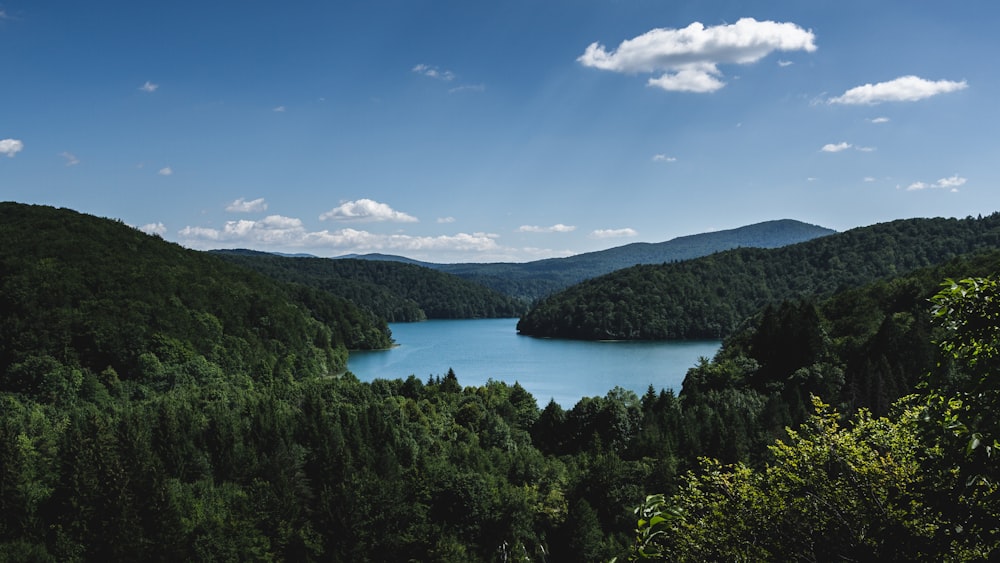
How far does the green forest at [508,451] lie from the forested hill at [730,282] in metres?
58.7

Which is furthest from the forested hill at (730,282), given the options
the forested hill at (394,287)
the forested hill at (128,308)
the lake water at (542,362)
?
the forested hill at (394,287)

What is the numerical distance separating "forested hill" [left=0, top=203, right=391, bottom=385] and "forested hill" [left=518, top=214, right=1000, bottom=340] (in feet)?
140

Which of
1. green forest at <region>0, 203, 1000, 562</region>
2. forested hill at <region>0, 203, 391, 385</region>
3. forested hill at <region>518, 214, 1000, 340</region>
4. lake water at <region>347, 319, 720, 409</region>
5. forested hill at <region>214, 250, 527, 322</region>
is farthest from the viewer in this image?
forested hill at <region>214, 250, 527, 322</region>

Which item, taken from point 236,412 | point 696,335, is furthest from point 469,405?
point 696,335

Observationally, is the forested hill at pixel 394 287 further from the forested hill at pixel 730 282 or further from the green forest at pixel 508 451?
the green forest at pixel 508 451

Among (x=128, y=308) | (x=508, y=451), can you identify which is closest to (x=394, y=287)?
(x=128, y=308)

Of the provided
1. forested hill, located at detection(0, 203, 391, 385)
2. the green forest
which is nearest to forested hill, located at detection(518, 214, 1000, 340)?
forested hill, located at detection(0, 203, 391, 385)

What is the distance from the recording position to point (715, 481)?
589 cm

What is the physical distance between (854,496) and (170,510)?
2345cm

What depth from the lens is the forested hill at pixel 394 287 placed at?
155875 mm

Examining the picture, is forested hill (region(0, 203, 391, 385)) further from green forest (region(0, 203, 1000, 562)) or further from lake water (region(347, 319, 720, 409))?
lake water (region(347, 319, 720, 409))

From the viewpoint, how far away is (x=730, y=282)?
4852 inches

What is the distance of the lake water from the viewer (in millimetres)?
59750

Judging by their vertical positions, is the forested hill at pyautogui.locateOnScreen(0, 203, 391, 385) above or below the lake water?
above
